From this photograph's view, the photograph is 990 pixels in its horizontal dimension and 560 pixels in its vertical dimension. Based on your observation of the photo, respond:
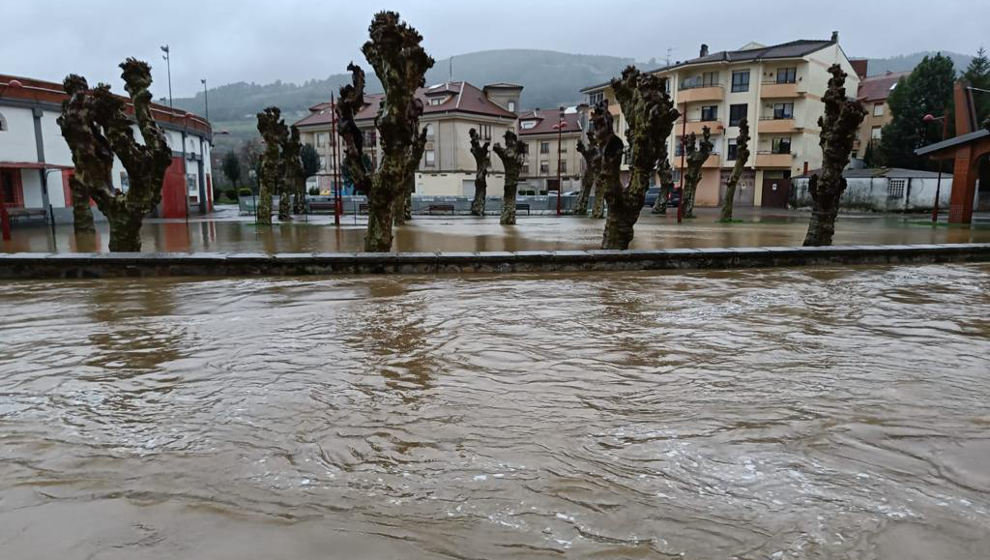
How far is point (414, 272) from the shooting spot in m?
10.8

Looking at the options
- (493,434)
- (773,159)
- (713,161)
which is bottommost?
(493,434)

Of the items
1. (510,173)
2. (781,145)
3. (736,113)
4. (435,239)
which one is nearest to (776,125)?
(781,145)

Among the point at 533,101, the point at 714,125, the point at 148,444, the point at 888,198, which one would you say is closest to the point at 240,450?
the point at 148,444

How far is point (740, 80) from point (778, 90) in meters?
2.88

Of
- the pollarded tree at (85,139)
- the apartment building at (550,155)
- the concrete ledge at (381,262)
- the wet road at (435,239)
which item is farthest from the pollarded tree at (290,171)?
the apartment building at (550,155)

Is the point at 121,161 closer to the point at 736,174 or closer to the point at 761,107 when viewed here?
the point at 736,174

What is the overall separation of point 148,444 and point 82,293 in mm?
6394

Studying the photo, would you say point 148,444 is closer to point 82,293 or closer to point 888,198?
A: point 82,293

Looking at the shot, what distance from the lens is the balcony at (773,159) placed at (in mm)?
49781

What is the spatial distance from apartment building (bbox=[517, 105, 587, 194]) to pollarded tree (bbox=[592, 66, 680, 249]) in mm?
50804

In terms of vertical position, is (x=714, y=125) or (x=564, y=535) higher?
(x=714, y=125)

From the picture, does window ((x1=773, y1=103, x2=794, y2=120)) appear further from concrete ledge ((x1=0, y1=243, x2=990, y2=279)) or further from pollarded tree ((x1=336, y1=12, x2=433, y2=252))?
pollarded tree ((x1=336, y1=12, x2=433, y2=252))

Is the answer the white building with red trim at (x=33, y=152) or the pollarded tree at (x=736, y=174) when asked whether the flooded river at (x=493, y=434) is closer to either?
the white building with red trim at (x=33, y=152)

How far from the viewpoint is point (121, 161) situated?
44.2 feet
